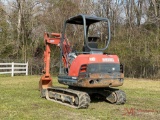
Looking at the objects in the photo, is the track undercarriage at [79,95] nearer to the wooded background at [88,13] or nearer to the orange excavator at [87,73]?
the orange excavator at [87,73]

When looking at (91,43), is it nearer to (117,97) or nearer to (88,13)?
(117,97)

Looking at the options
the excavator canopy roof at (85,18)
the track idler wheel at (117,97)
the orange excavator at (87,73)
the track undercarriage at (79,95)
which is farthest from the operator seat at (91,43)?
the track idler wheel at (117,97)

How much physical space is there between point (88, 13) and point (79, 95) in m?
19.3

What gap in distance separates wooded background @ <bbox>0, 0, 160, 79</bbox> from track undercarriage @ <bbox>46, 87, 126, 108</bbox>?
13.7 meters

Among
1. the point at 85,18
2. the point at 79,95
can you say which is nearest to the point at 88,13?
the point at 85,18

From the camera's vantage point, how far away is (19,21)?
28.2 meters

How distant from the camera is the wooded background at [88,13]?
23188 mm

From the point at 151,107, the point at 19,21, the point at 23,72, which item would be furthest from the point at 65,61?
the point at 19,21

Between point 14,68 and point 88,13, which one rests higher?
point 88,13

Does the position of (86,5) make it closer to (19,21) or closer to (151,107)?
(19,21)

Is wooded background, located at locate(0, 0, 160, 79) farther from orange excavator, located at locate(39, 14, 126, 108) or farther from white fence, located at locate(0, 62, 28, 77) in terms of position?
orange excavator, located at locate(39, 14, 126, 108)

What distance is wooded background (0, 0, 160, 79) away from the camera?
23.2 m

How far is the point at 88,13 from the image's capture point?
26422mm

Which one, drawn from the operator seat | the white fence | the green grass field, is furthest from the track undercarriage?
the white fence
